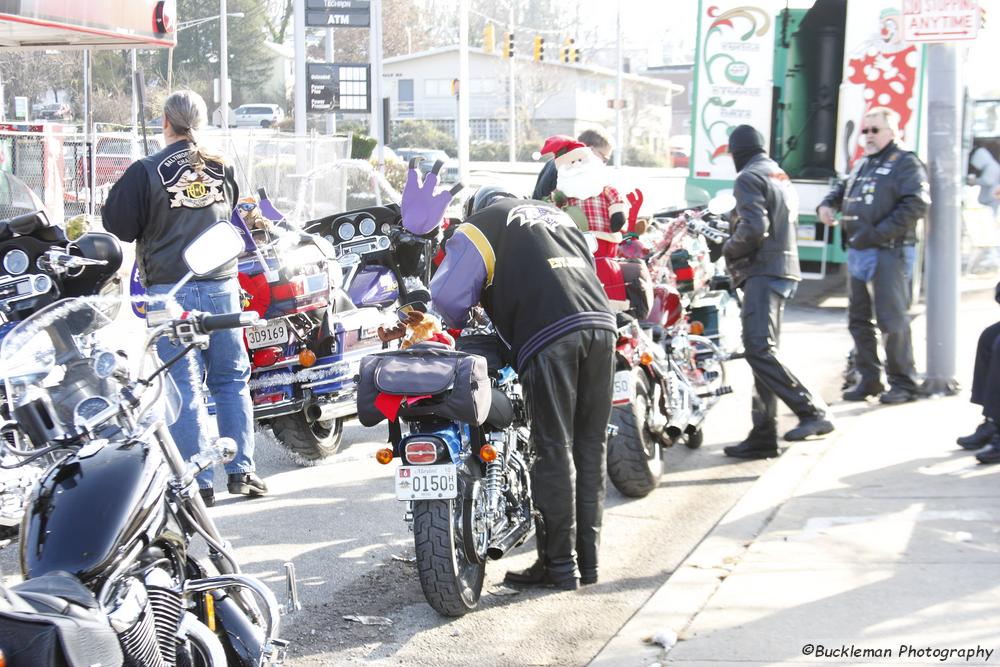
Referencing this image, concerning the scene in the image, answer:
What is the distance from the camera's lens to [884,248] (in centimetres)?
923

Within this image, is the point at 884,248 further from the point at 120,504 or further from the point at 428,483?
the point at 120,504

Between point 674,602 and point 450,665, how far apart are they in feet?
3.26

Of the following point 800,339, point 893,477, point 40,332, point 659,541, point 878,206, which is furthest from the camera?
point 800,339

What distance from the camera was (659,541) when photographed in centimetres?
623

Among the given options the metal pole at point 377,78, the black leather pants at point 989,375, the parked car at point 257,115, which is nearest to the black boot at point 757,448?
the black leather pants at point 989,375

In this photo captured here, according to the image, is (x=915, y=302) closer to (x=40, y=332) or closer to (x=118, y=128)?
(x=40, y=332)

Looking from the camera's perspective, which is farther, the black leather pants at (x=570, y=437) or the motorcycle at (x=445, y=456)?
the black leather pants at (x=570, y=437)

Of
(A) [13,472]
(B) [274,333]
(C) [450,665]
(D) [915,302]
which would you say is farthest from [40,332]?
(D) [915,302]

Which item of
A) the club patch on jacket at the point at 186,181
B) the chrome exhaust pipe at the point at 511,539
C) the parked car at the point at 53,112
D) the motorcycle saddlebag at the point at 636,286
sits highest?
the parked car at the point at 53,112

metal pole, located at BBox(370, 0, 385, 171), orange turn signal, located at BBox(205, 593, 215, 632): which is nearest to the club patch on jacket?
orange turn signal, located at BBox(205, 593, 215, 632)

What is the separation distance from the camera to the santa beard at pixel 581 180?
6613 millimetres

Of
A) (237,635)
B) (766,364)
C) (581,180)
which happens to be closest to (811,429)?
(766,364)

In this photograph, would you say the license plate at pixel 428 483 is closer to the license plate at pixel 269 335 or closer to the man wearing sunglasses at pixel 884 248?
the license plate at pixel 269 335

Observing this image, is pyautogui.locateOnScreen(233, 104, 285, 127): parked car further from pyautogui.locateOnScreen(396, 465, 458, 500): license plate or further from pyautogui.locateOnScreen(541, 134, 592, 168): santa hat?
pyautogui.locateOnScreen(396, 465, 458, 500): license plate
